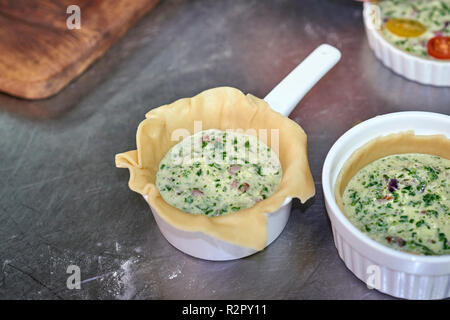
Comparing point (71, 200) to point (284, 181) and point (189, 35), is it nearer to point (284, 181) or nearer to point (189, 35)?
point (284, 181)

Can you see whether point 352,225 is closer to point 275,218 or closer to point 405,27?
point 275,218

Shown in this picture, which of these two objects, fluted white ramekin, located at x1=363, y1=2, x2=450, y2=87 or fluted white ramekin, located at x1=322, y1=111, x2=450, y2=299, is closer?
fluted white ramekin, located at x1=322, y1=111, x2=450, y2=299

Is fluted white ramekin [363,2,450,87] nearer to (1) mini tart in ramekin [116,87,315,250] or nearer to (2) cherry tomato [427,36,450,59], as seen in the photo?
(2) cherry tomato [427,36,450,59]

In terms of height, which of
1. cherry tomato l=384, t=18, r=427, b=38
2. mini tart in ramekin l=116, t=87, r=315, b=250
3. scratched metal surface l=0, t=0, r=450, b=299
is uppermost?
mini tart in ramekin l=116, t=87, r=315, b=250

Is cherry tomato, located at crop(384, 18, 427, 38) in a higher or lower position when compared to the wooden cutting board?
lower

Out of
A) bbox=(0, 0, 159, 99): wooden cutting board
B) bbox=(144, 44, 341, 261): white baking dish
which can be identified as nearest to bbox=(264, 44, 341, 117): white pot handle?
bbox=(144, 44, 341, 261): white baking dish

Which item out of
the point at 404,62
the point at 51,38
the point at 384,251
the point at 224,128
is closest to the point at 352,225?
the point at 384,251
